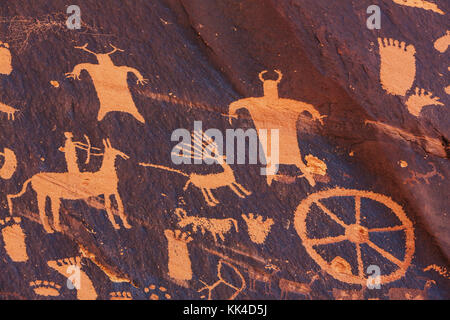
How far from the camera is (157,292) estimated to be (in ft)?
3.66

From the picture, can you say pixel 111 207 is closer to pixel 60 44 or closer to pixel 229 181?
pixel 229 181

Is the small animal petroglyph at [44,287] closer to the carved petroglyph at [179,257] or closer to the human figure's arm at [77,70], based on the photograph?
the carved petroglyph at [179,257]

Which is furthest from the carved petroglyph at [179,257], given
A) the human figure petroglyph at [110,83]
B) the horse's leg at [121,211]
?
the human figure petroglyph at [110,83]

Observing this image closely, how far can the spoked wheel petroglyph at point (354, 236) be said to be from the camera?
3.63 feet

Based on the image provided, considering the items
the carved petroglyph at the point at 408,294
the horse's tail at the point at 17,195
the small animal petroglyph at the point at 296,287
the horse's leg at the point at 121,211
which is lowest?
the carved petroglyph at the point at 408,294

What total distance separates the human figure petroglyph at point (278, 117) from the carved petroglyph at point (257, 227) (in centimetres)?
12

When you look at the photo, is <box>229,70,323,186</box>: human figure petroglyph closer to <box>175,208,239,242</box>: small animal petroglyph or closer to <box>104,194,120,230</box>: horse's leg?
<box>175,208,239,242</box>: small animal petroglyph

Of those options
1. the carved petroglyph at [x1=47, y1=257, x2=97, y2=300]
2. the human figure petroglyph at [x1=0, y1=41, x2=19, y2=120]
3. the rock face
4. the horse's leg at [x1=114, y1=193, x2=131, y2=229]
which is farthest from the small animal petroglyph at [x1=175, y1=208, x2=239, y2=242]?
the human figure petroglyph at [x1=0, y1=41, x2=19, y2=120]

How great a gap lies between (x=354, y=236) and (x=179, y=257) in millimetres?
518

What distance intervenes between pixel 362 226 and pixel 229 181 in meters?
0.41

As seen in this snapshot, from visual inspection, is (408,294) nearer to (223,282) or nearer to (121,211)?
(223,282)

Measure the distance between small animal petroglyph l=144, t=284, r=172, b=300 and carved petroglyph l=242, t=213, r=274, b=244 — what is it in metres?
0.30

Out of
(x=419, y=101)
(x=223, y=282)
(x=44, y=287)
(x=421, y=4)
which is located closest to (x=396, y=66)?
(x=419, y=101)

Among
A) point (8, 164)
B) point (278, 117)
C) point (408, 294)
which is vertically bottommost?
point (408, 294)
